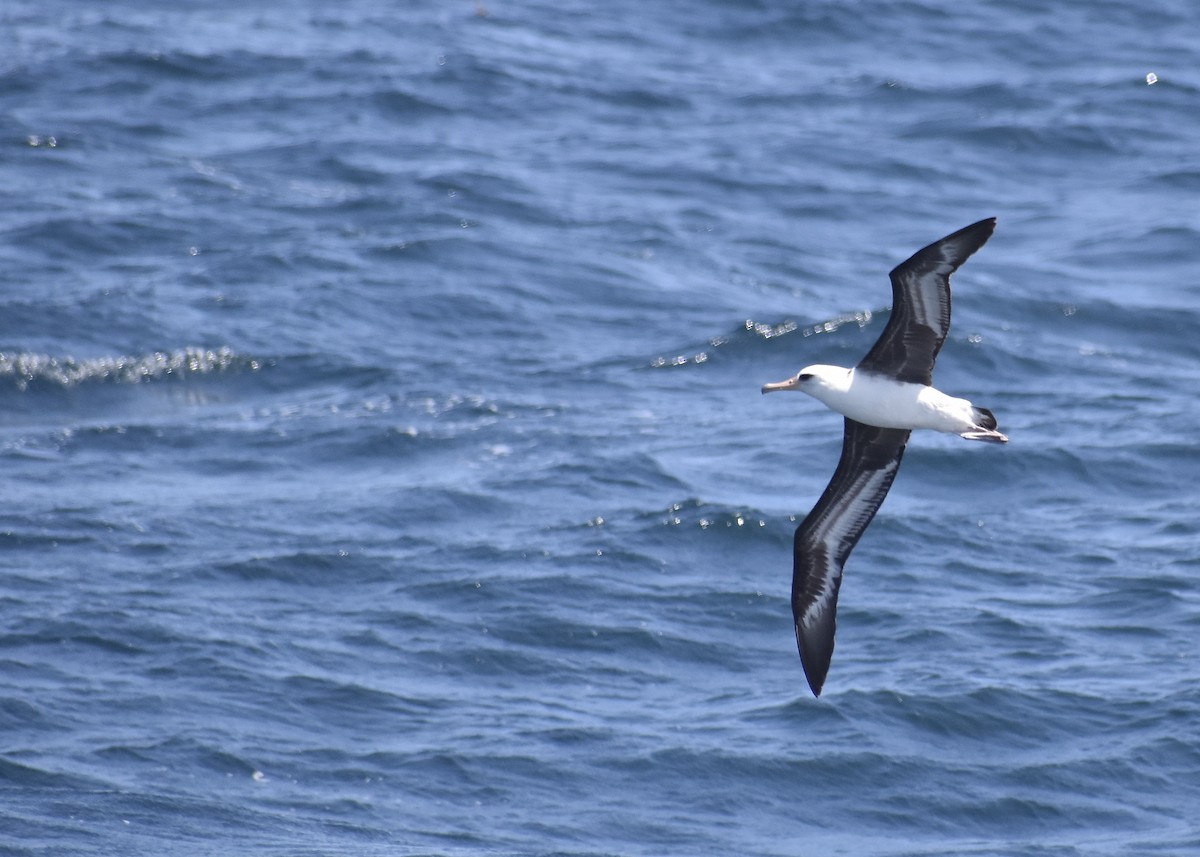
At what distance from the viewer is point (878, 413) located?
10109 millimetres

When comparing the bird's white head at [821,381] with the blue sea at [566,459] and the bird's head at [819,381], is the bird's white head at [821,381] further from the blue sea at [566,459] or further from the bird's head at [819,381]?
the blue sea at [566,459]

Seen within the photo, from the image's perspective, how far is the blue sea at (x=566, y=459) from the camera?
12492 millimetres

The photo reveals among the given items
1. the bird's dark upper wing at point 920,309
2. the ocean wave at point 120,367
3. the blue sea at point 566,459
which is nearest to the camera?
the bird's dark upper wing at point 920,309

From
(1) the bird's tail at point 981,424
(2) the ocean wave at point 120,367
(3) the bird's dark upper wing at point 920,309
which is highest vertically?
(3) the bird's dark upper wing at point 920,309

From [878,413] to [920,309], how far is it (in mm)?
711

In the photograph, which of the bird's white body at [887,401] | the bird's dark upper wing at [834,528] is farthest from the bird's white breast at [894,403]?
the bird's dark upper wing at [834,528]

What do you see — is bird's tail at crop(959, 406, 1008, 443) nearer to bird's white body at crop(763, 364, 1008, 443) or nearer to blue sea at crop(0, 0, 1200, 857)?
bird's white body at crop(763, 364, 1008, 443)

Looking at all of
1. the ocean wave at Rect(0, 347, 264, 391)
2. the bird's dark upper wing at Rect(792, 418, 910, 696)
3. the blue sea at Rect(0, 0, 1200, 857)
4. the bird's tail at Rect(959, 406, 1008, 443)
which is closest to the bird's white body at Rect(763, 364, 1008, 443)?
the bird's tail at Rect(959, 406, 1008, 443)

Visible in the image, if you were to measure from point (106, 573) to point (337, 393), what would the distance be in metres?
3.73

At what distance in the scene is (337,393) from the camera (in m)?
17.6

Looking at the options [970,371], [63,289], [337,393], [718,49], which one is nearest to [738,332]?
[970,371]

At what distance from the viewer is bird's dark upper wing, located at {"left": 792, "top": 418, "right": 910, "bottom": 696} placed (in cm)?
1089

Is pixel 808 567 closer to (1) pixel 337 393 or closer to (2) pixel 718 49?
(1) pixel 337 393

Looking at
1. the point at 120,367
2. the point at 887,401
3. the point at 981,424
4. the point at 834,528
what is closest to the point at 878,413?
the point at 887,401
